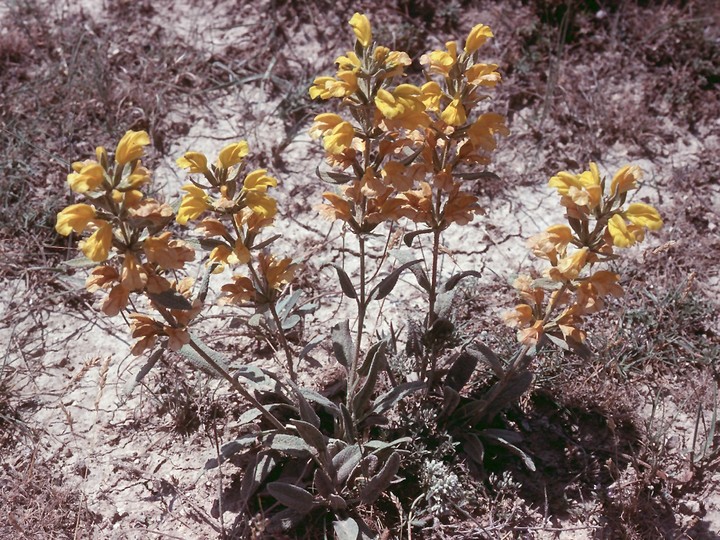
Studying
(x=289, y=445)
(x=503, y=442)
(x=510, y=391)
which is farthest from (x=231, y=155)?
(x=503, y=442)

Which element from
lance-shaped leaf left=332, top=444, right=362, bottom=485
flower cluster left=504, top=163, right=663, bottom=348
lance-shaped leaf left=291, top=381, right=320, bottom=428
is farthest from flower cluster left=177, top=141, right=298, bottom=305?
flower cluster left=504, top=163, right=663, bottom=348

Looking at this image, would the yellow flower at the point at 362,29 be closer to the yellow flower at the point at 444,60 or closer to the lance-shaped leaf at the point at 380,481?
the yellow flower at the point at 444,60

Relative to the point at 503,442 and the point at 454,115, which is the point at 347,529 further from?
the point at 454,115

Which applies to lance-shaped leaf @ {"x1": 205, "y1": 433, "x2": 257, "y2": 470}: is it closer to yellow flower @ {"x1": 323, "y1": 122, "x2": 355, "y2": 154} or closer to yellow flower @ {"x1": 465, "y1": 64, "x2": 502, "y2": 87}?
yellow flower @ {"x1": 323, "y1": 122, "x2": 355, "y2": 154}

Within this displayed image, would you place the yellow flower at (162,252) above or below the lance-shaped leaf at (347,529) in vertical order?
above

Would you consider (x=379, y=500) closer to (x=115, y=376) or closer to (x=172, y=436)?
(x=172, y=436)

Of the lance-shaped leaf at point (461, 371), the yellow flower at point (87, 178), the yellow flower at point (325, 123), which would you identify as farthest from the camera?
the lance-shaped leaf at point (461, 371)

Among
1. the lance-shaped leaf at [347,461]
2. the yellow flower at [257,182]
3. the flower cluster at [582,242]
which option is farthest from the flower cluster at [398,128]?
the lance-shaped leaf at [347,461]
